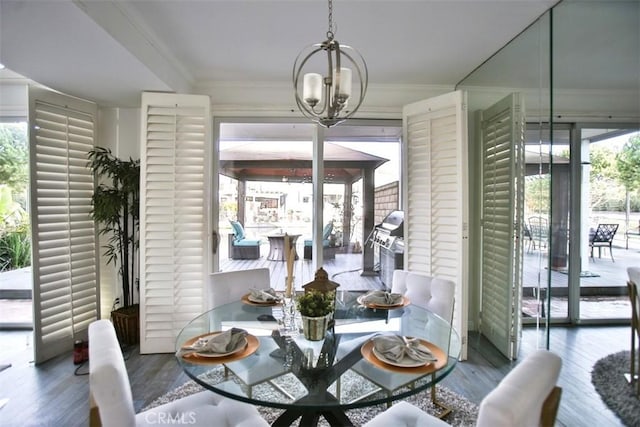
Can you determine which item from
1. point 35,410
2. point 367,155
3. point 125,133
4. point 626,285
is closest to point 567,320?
point 626,285

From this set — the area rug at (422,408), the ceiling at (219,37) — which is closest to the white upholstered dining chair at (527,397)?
the area rug at (422,408)

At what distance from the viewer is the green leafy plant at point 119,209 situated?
2787 millimetres

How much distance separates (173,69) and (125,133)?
93 centimetres

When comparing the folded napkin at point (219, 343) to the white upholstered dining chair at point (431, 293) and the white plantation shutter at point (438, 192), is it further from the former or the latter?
the white plantation shutter at point (438, 192)

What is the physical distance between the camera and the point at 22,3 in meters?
1.56

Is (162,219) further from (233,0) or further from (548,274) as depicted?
(548,274)

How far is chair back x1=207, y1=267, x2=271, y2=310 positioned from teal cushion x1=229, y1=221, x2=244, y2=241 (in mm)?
1117

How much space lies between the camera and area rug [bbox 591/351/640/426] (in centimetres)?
155

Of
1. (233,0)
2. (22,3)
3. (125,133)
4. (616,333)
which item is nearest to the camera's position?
(22,3)

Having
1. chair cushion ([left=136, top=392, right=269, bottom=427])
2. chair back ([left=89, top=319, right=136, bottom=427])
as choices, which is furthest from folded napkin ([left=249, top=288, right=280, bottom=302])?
chair back ([left=89, top=319, right=136, bottom=427])

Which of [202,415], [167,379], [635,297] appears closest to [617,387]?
[635,297]

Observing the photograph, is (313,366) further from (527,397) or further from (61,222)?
(61,222)

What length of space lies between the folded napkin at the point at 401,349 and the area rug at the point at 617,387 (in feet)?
3.92

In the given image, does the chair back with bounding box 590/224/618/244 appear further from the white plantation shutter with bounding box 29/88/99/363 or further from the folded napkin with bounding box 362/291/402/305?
the white plantation shutter with bounding box 29/88/99/363
